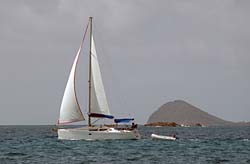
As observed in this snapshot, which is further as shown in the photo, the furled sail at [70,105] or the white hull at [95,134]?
the furled sail at [70,105]

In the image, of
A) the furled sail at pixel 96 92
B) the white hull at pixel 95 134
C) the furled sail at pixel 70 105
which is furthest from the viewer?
the furled sail at pixel 96 92

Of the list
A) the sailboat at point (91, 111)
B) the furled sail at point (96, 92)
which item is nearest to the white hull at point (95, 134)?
the sailboat at point (91, 111)

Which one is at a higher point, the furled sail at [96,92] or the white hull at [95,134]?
the furled sail at [96,92]

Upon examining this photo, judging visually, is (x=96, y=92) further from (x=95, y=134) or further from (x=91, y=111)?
(x=95, y=134)

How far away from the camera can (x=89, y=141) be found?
65.8m

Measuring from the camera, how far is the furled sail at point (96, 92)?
69662mm

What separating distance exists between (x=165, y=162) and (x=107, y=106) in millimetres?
29485

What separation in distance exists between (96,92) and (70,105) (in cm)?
395

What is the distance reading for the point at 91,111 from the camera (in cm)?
6919

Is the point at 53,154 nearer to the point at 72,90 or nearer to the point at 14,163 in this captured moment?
the point at 14,163

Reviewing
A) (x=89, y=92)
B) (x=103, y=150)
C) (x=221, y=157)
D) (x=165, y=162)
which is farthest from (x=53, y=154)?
(x=89, y=92)

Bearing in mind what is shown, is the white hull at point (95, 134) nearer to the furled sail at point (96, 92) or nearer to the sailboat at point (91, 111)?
the sailboat at point (91, 111)

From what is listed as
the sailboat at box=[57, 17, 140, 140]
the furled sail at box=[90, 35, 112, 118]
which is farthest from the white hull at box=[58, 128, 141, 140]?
the furled sail at box=[90, 35, 112, 118]

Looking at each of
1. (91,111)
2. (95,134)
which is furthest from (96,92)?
(95,134)
